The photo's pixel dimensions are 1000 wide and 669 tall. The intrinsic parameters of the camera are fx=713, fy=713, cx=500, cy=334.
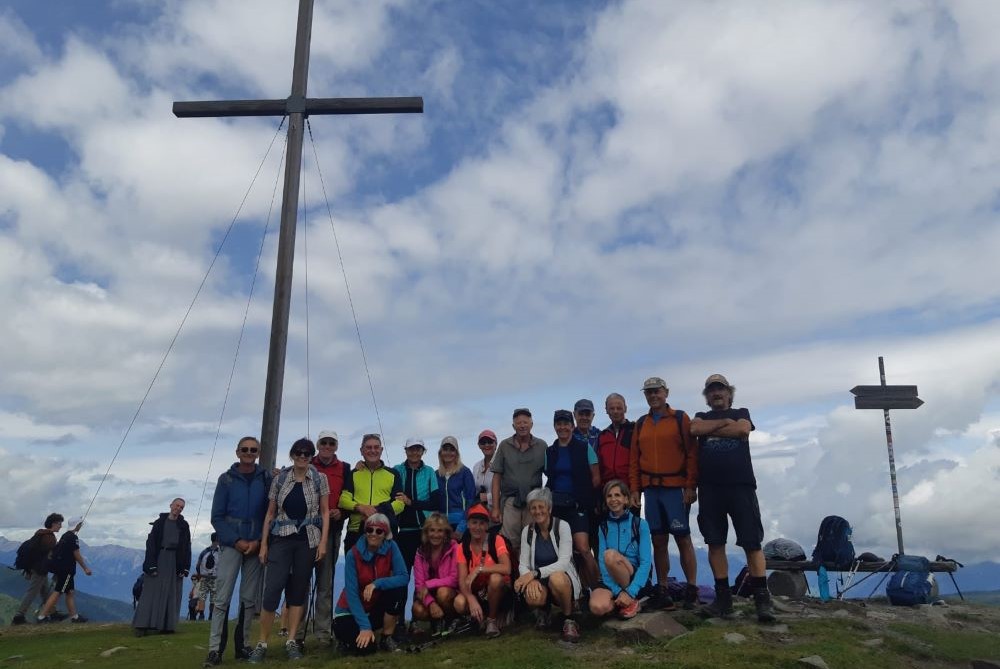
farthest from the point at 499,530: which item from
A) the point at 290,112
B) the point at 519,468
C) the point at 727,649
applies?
the point at 290,112

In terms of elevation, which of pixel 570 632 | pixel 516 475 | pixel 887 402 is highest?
pixel 887 402

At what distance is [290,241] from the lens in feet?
41.1

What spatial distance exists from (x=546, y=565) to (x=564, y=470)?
4.20ft

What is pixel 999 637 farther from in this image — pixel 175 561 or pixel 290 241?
pixel 175 561

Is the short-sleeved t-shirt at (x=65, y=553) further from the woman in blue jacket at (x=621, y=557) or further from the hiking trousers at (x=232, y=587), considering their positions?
the woman in blue jacket at (x=621, y=557)

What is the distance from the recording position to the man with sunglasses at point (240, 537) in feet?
28.1

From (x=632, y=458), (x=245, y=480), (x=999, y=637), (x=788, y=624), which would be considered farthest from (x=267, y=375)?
(x=999, y=637)

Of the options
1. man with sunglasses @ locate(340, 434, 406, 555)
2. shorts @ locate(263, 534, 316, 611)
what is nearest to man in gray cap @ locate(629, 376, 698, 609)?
man with sunglasses @ locate(340, 434, 406, 555)

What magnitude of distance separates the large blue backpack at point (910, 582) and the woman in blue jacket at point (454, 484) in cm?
716

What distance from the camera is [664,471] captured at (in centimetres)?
886

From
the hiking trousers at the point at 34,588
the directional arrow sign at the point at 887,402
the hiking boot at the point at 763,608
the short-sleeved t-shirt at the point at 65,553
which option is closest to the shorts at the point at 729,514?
the hiking boot at the point at 763,608

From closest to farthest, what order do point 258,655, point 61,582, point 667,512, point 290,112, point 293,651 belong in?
point 258,655 → point 293,651 → point 667,512 → point 290,112 → point 61,582

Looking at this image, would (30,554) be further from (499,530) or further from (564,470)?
(564,470)

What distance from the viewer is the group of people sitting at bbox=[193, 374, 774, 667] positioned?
27.6 feet
